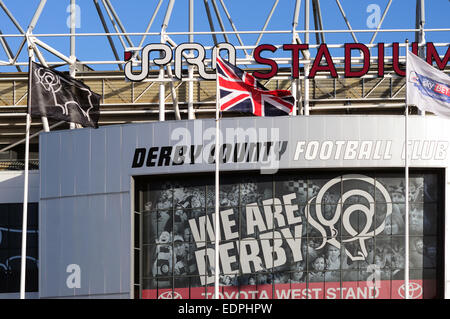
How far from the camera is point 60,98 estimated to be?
49188mm

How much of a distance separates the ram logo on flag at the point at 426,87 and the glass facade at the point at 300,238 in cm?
525

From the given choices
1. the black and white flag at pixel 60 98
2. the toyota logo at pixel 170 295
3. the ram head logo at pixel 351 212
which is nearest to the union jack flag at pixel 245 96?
the ram head logo at pixel 351 212

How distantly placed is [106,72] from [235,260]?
2054 cm

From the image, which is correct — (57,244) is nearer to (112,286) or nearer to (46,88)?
(112,286)

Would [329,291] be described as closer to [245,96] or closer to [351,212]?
[351,212]

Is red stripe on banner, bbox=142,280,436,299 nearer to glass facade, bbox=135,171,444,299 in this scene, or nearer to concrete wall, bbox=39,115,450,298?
glass facade, bbox=135,171,444,299

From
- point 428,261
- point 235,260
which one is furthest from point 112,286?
point 428,261

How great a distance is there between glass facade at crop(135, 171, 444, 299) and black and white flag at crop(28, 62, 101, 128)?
6285 mm

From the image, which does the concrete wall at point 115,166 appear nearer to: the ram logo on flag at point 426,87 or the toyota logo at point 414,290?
the toyota logo at point 414,290

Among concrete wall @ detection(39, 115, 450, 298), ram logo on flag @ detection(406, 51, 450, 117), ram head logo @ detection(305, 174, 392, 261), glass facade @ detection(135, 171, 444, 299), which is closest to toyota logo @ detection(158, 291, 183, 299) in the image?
glass facade @ detection(135, 171, 444, 299)

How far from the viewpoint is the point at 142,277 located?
5459 centimetres

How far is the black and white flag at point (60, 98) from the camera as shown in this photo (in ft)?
158

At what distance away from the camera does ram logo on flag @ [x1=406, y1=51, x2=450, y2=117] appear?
159ft

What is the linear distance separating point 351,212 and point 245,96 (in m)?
7.61
